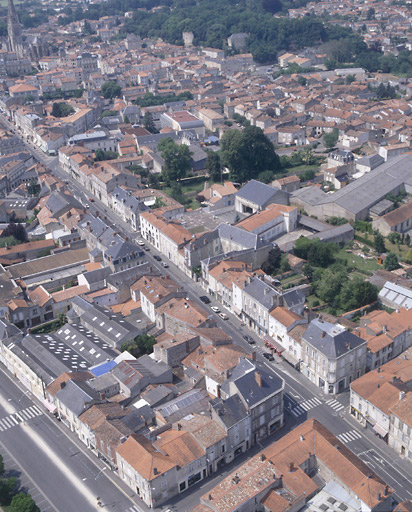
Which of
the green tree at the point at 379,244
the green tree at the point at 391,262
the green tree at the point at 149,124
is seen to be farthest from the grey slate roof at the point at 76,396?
the green tree at the point at 149,124

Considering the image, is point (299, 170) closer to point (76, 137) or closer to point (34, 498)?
point (76, 137)

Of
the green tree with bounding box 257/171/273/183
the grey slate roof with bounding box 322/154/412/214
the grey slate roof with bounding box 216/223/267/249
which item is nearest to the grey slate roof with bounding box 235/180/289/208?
the grey slate roof with bounding box 322/154/412/214

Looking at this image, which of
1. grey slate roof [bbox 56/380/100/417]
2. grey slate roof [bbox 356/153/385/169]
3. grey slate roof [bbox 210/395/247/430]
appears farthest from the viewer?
grey slate roof [bbox 356/153/385/169]

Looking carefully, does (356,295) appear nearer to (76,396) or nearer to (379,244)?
(379,244)

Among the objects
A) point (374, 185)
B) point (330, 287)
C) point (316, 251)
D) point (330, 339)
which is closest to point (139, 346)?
point (330, 339)

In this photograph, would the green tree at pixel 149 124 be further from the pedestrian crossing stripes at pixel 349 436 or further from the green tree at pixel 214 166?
the pedestrian crossing stripes at pixel 349 436

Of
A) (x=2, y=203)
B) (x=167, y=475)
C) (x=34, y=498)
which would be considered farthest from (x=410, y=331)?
(x=2, y=203)

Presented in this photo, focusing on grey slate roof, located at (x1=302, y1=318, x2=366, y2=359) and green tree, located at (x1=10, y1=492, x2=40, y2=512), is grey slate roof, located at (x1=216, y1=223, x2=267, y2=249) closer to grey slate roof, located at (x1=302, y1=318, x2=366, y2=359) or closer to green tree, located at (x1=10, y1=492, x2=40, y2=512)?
grey slate roof, located at (x1=302, y1=318, x2=366, y2=359)
